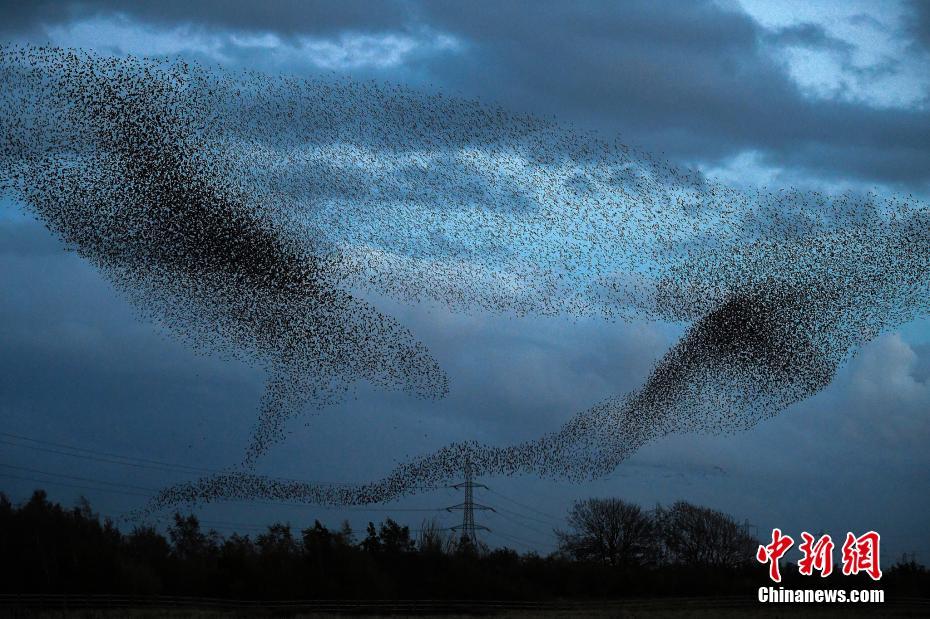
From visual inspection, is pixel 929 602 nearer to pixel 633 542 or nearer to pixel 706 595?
pixel 706 595

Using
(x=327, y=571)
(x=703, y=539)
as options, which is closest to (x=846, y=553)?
(x=327, y=571)

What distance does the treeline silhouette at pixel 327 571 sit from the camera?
2694 inches

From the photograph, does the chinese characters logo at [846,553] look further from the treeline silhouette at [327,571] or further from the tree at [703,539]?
the tree at [703,539]

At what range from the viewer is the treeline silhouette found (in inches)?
2694

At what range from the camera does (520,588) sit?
79.8 metres

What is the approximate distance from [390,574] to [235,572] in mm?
12655

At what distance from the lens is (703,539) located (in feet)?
384

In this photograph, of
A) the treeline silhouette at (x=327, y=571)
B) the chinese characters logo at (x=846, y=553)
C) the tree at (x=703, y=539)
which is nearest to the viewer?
the chinese characters logo at (x=846, y=553)

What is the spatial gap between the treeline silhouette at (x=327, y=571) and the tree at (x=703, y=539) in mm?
23129

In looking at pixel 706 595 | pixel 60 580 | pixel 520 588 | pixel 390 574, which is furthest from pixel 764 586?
pixel 60 580

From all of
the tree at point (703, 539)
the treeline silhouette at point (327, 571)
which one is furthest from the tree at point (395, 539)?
the tree at point (703, 539)

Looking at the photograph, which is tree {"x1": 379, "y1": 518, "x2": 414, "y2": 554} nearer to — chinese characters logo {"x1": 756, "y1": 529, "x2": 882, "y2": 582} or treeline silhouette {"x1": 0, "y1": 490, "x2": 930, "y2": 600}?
treeline silhouette {"x1": 0, "y1": 490, "x2": 930, "y2": 600}

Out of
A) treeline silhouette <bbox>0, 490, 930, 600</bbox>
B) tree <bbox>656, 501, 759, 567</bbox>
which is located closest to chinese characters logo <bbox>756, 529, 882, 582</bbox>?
treeline silhouette <bbox>0, 490, 930, 600</bbox>

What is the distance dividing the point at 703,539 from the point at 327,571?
188 feet
